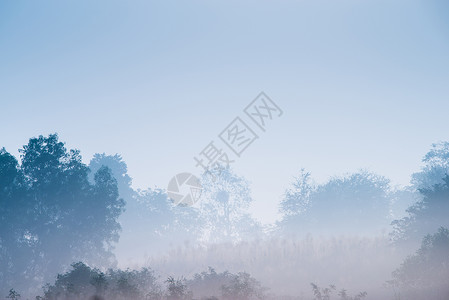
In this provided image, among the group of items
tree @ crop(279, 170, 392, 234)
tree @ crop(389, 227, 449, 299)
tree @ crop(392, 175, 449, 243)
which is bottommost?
tree @ crop(389, 227, 449, 299)

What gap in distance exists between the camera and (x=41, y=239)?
88.9 feet

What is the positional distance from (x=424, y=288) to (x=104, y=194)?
28377 mm

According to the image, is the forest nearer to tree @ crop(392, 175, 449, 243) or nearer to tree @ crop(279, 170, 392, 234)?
tree @ crop(392, 175, 449, 243)

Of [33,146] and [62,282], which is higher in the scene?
[33,146]

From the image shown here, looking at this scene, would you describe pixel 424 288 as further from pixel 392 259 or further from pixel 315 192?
pixel 315 192

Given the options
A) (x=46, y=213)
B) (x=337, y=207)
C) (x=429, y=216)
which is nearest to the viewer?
(x=429, y=216)

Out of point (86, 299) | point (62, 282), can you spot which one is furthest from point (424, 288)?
point (62, 282)

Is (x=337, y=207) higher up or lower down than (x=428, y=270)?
higher up

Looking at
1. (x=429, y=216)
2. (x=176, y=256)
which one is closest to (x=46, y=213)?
(x=176, y=256)

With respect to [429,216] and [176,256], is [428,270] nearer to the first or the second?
[429,216]

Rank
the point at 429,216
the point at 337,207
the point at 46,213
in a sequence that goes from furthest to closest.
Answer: the point at 337,207 < the point at 46,213 < the point at 429,216

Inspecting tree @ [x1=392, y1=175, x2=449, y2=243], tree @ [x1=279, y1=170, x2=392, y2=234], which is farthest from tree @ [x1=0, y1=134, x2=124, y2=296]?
tree @ [x1=279, y1=170, x2=392, y2=234]

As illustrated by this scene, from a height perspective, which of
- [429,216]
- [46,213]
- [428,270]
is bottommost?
[428,270]

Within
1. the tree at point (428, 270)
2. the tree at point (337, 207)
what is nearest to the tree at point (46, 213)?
the tree at point (428, 270)
